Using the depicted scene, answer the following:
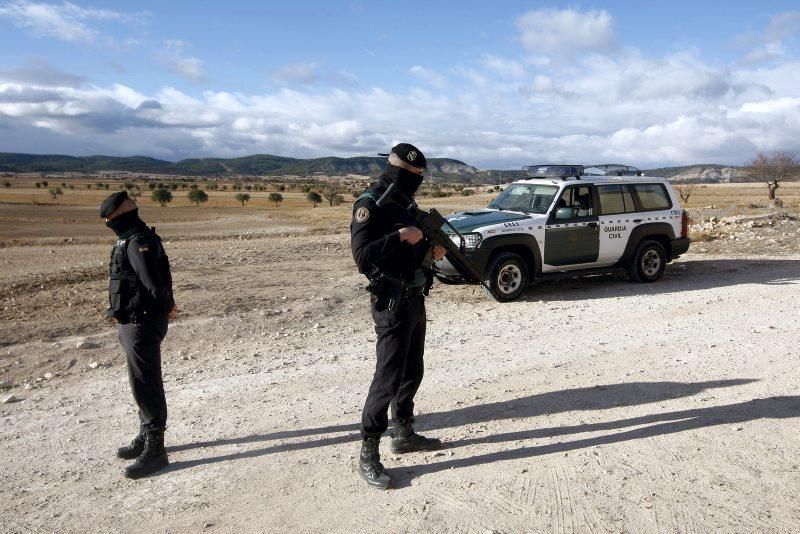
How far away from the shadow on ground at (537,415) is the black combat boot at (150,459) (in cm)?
9

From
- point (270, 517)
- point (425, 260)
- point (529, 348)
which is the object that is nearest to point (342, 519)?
point (270, 517)

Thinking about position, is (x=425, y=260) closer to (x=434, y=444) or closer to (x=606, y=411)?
(x=434, y=444)

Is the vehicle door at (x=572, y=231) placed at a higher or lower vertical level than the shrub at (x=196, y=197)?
higher

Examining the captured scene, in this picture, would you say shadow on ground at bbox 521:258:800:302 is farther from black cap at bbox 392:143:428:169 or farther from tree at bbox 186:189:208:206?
tree at bbox 186:189:208:206

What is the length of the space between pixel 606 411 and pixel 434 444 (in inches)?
59.9

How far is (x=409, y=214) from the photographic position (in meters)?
3.92

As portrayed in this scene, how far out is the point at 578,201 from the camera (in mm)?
10188

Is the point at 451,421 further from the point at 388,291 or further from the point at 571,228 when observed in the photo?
the point at 571,228

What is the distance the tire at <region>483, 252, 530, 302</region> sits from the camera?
9.14 m

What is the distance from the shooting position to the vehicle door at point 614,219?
33.9 ft

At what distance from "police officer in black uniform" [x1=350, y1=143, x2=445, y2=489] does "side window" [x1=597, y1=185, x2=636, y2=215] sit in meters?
7.12

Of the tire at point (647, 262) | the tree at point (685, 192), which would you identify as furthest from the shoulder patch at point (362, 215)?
the tree at point (685, 192)

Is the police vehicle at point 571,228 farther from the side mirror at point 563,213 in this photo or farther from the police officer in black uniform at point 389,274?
the police officer in black uniform at point 389,274

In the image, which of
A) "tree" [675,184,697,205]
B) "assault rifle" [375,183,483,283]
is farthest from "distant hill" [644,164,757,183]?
"assault rifle" [375,183,483,283]
